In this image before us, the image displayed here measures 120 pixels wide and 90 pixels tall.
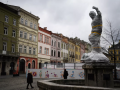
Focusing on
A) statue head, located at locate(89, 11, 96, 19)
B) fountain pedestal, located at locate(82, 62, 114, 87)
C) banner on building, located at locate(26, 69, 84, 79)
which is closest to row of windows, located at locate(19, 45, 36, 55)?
banner on building, located at locate(26, 69, 84, 79)

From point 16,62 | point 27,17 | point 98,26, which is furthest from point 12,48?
point 98,26

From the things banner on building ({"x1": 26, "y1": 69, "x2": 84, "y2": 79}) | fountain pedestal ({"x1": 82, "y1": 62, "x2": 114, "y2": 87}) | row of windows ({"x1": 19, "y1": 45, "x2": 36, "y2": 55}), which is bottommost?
banner on building ({"x1": 26, "y1": 69, "x2": 84, "y2": 79})

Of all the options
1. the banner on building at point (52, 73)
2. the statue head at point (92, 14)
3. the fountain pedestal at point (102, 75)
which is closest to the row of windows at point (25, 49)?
the banner on building at point (52, 73)

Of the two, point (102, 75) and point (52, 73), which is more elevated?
point (102, 75)

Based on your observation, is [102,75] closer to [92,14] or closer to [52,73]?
[92,14]

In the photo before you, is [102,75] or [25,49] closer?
[102,75]

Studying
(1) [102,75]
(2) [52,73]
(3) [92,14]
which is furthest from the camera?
(2) [52,73]

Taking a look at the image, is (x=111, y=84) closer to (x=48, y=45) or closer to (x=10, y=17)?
(x=10, y=17)

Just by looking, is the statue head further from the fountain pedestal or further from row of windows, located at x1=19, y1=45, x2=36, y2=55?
row of windows, located at x1=19, y1=45, x2=36, y2=55

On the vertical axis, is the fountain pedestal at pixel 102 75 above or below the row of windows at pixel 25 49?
below

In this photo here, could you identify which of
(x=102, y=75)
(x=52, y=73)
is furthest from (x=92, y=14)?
(x=52, y=73)

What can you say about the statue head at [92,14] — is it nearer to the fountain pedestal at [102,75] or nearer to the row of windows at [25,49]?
the fountain pedestal at [102,75]

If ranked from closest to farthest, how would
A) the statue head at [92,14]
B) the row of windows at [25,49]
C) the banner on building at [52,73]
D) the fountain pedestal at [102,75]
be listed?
the fountain pedestal at [102,75], the statue head at [92,14], the banner on building at [52,73], the row of windows at [25,49]

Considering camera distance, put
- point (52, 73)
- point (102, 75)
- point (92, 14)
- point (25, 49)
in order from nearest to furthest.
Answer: point (102, 75), point (92, 14), point (52, 73), point (25, 49)
